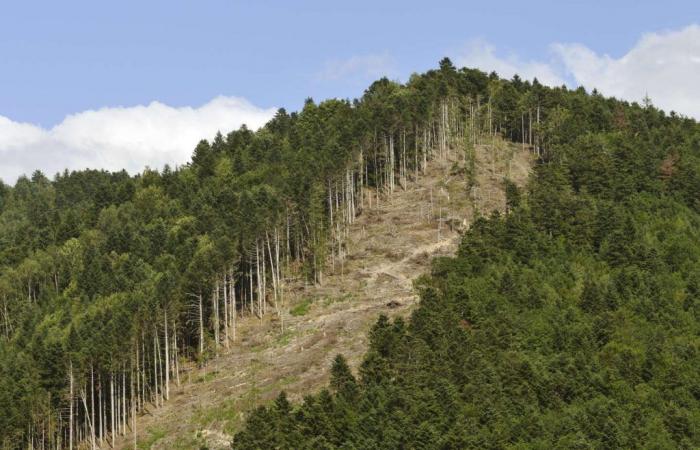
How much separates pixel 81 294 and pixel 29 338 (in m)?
9.46

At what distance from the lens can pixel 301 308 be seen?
4257 inches

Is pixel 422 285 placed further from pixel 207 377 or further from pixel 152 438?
pixel 152 438

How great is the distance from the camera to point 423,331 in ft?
283

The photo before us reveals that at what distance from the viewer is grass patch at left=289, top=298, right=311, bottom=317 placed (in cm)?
10731

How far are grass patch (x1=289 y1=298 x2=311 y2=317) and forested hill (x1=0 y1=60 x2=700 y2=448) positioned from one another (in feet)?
9.61

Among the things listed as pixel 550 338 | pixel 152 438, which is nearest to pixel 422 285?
pixel 550 338

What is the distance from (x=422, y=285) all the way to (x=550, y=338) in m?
20.6

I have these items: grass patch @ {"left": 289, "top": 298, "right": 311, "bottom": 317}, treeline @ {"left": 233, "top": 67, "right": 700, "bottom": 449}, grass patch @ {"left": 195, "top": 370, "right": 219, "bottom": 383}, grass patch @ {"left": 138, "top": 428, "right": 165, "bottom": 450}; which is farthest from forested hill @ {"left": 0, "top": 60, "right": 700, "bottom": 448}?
grass patch @ {"left": 138, "top": 428, "right": 165, "bottom": 450}

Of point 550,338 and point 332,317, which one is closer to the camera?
point 550,338

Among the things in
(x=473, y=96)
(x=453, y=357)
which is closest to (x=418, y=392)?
(x=453, y=357)

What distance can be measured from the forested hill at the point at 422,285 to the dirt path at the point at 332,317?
3025 millimetres

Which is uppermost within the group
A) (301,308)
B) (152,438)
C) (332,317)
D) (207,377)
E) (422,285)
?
(422,285)

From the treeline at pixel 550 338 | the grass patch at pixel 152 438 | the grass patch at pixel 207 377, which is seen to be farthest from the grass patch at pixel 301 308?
the grass patch at pixel 152 438

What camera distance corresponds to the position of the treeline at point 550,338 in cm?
7400
